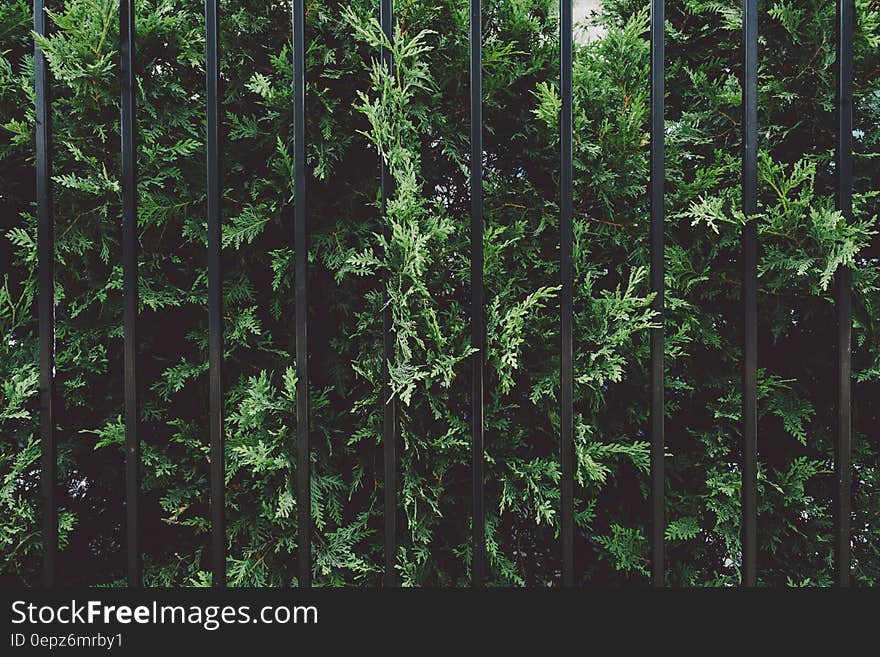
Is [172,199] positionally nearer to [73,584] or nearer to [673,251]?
[73,584]

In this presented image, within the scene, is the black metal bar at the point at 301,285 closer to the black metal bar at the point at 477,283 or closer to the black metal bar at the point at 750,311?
the black metal bar at the point at 477,283

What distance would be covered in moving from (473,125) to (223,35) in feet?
3.93

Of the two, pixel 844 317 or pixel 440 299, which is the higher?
pixel 440 299

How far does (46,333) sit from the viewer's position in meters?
1.59

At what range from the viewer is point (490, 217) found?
2.21m

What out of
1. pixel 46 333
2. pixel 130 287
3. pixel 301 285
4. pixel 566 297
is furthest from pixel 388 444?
pixel 46 333

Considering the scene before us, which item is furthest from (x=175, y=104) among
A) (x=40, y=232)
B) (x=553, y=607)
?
(x=553, y=607)

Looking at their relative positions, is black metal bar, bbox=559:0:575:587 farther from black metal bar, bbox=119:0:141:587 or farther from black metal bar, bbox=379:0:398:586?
black metal bar, bbox=119:0:141:587

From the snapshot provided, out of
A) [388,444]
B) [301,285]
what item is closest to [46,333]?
[301,285]

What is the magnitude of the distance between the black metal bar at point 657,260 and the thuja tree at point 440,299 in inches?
14.7

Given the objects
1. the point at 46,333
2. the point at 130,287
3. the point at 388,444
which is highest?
the point at 130,287

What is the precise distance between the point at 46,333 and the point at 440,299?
3.92 ft

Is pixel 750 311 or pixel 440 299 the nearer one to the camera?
pixel 750 311

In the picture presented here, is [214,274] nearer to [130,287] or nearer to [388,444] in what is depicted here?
[130,287]
